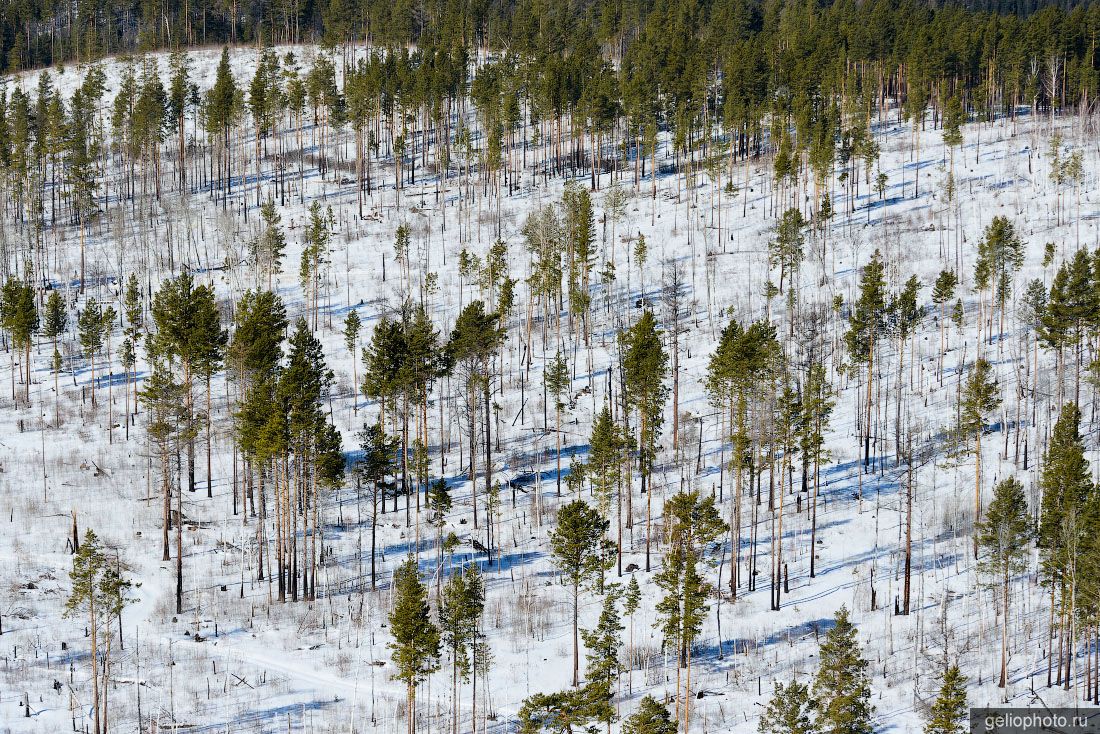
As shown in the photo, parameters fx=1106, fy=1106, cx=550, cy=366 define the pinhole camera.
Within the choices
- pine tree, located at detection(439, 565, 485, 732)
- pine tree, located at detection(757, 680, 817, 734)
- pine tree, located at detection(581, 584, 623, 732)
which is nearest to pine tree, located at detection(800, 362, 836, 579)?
pine tree, located at detection(581, 584, 623, 732)

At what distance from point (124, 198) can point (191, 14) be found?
6306cm

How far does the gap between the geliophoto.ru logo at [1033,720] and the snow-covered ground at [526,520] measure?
109cm

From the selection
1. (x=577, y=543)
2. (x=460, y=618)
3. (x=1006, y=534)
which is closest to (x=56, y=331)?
(x=460, y=618)

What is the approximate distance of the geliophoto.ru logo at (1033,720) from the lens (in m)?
45.1

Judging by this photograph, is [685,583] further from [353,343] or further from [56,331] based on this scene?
[56,331]

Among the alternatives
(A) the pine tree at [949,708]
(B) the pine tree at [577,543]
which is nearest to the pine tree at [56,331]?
(B) the pine tree at [577,543]

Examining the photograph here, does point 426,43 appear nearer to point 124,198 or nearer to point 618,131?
point 618,131

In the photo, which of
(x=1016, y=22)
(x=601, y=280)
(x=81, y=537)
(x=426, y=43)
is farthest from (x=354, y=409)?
(x=1016, y=22)

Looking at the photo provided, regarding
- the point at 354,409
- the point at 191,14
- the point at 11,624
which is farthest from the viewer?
the point at 191,14

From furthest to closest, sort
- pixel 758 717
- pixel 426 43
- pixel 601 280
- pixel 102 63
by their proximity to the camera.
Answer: pixel 102 63 → pixel 426 43 → pixel 601 280 → pixel 758 717

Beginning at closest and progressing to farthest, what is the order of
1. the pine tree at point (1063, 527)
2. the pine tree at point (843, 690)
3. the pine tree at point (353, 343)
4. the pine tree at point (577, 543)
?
1. the pine tree at point (843, 690)
2. the pine tree at point (1063, 527)
3. the pine tree at point (577, 543)
4. the pine tree at point (353, 343)

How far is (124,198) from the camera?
119 metres

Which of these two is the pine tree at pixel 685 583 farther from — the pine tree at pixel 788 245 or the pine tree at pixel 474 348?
the pine tree at pixel 788 245

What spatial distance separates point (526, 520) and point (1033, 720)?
2978cm
